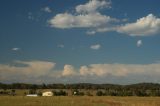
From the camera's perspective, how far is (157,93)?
5103 inches

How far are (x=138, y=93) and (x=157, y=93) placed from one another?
281 inches

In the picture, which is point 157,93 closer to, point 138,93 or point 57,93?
point 138,93

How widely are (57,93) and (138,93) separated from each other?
99.3ft

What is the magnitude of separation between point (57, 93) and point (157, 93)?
36800 millimetres

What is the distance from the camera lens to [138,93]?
436 feet

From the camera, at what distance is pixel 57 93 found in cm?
13262

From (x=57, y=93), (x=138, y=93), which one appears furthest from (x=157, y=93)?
(x=57, y=93)
